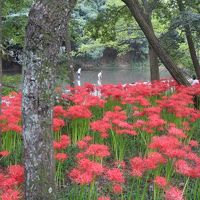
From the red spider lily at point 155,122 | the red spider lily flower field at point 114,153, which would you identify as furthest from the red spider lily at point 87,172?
the red spider lily at point 155,122

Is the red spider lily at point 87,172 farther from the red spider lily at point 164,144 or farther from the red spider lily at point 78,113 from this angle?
the red spider lily at point 78,113

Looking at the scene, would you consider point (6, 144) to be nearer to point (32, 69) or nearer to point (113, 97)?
point (32, 69)

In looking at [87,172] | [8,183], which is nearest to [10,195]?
[8,183]

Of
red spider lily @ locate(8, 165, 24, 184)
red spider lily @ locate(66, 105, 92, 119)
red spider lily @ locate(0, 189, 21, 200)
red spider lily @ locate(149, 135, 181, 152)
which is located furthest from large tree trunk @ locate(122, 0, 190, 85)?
red spider lily @ locate(0, 189, 21, 200)

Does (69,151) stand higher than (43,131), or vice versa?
(43,131)

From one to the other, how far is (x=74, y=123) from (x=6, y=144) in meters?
1.05

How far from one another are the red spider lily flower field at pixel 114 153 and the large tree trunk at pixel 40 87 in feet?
0.78

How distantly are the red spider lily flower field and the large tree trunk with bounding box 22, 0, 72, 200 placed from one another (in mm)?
238

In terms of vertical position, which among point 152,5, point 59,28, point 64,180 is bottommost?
point 64,180

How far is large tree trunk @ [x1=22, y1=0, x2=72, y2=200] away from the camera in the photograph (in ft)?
9.40

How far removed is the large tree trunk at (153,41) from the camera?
7477mm

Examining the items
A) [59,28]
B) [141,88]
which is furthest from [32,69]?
[141,88]

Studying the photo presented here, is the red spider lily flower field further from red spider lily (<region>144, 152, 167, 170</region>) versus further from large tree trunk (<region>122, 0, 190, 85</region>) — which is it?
large tree trunk (<region>122, 0, 190, 85</region>)

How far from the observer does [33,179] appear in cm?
302
